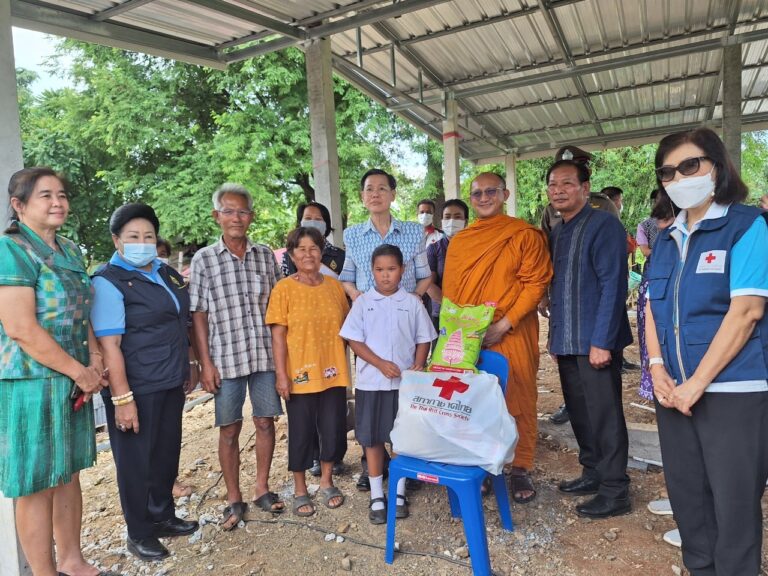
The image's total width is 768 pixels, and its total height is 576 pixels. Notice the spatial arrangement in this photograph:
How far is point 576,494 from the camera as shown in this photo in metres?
3.20

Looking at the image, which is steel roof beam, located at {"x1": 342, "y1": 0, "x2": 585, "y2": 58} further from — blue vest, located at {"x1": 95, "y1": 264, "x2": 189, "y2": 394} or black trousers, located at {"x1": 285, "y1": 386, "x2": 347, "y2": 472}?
blue vest, located at {"x1": 95, "y1": 264, "x2": 189, "y2": 394}

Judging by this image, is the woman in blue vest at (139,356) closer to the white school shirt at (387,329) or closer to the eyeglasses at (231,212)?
the eyeglasses at (231,212)

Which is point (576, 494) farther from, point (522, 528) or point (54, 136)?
point (54, 136)

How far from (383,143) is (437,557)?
12095mm

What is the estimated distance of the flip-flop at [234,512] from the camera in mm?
3104

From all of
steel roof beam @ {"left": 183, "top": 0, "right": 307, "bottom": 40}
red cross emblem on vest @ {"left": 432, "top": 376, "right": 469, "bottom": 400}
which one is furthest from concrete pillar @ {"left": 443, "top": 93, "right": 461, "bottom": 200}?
red cross emblem on vest @ {"left": 432, "top": 376, "right": 469, "bottom": 400}

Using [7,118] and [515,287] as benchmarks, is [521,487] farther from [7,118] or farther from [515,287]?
[7,118]

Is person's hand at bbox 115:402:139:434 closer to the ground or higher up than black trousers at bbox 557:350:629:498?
higher up

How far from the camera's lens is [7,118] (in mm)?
2535

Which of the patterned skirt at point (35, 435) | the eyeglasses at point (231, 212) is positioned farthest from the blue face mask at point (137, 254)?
the patterned skirt at point (35, 435)

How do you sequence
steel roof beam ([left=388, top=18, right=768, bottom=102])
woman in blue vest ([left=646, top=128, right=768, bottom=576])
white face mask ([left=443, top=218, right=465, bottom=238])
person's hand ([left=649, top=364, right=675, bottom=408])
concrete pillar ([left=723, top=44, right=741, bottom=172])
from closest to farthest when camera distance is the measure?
woman in blue vest ([left=646, top=128, right=768, bottom=576]) < person's hand ([left=649, top=364, right=675, bottom=408]) < white face mask ([left=443, top=218, right=465, bottom=238]) < steel roof beam ([left=388, top=18, right=768, bottom=102]) < concrete pillar ([left=723, top=44, right=741, bottom=172])

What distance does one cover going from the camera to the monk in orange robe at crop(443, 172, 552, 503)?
121 inches

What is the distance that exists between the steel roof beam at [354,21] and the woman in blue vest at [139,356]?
271cm

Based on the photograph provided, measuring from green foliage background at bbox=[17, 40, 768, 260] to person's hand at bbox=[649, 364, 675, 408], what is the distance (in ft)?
35.7
